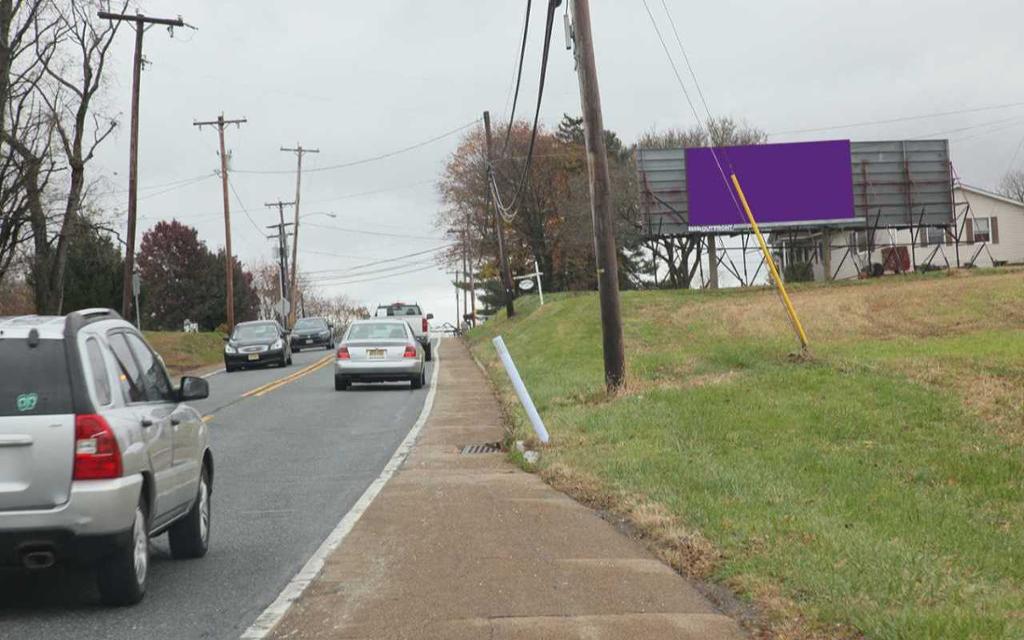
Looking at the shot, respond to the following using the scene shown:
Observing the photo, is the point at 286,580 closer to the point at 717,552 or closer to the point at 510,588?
the point at 510,588

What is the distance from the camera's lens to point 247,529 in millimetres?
10094

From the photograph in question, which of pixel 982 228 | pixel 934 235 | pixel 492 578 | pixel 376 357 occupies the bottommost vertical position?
pixel 492 578

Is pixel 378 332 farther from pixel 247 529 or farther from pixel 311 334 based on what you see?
pixel 311 334

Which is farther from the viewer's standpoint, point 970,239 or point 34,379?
point 970,239

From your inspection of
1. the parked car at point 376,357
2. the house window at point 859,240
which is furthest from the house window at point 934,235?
the parked car at point 376,357

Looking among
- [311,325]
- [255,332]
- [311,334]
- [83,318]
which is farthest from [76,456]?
[311,325]

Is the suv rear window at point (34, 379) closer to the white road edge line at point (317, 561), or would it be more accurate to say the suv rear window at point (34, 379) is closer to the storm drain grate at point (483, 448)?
the white road edge line at point (317, 561)

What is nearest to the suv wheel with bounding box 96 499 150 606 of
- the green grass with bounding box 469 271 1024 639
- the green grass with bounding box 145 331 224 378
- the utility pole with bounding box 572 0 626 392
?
the green grass with bounding box 469 271 1024 639

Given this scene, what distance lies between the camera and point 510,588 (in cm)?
749

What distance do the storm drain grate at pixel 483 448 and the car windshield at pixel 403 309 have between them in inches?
1069

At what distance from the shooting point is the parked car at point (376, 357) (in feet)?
83.8

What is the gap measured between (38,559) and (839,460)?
7.83m

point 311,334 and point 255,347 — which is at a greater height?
point 311,334

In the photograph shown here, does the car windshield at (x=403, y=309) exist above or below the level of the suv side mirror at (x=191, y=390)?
above
